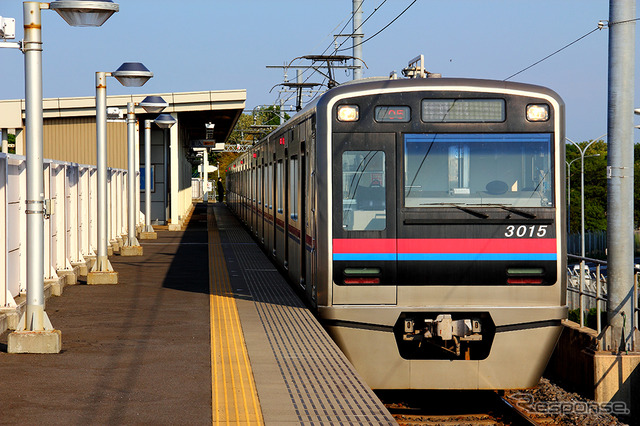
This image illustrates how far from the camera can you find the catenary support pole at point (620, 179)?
986cm

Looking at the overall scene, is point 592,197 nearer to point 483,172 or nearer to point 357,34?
point 357,34

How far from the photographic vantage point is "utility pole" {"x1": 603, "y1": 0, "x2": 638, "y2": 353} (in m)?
9.85

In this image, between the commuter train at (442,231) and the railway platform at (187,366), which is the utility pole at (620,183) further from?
the railway platform at (187,366)

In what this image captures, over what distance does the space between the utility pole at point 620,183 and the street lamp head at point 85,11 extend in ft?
17.5

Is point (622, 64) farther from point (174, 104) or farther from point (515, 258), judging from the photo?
point (174, 104)

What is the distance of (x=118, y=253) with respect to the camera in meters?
19.7

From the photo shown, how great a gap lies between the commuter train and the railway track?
459 mm

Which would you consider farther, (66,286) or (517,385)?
(66,286)

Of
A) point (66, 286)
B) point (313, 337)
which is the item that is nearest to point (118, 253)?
point (66, 286)

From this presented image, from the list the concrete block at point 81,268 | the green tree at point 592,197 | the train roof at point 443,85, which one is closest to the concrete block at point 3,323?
the train roof at point 443,85

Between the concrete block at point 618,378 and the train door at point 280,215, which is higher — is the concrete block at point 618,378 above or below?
below

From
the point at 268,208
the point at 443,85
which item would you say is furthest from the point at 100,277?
the point at 443,85

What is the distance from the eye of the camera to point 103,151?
1365 cm

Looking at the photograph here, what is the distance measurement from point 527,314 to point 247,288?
16.4 feet
